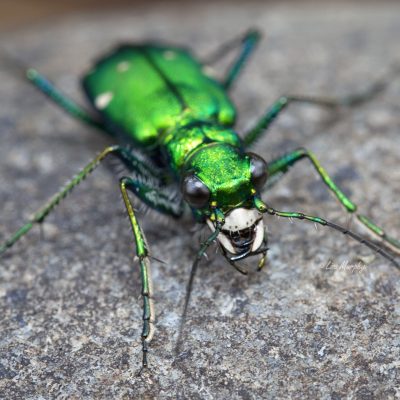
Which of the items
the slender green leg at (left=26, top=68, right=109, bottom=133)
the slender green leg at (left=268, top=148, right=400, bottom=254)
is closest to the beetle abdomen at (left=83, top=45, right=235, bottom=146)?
the slender green leg at (left=26, top=68, right=109, bottom=133)

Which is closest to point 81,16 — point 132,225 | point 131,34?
point 131,34

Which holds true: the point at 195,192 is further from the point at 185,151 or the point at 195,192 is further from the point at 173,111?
the point at 173,111

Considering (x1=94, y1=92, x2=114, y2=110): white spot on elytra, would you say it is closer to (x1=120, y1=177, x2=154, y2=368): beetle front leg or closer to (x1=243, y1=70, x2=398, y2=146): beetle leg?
(x1=243, y1=70, x2=398, y2=146): beetle leg

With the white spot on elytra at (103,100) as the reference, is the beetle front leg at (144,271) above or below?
below

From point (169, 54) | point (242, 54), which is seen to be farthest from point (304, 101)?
point (169, 54)

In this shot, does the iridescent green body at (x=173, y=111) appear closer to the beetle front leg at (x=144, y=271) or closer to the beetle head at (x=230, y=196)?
the beetle head at (x=230, y=196)

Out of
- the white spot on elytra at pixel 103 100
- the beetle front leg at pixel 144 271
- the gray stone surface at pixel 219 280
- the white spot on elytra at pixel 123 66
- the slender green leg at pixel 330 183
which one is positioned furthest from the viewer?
the white spot on elytra at pixel 123 66

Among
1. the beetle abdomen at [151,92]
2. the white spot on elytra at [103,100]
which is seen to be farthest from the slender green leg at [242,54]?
the white spot on elytra at [103,100]
